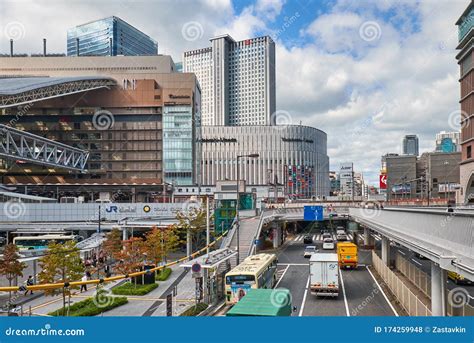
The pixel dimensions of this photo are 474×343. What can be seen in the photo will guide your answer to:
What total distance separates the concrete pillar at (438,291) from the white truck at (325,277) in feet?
29.6

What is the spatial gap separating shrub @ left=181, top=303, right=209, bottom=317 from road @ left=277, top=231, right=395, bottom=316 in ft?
17.4

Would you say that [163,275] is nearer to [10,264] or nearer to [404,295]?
[10,264]

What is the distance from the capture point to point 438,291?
19.3 m

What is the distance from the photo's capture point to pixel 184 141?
9881 cm

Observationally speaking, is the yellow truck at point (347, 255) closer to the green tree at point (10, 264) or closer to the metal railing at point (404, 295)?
the metal railing at point (404, 295)

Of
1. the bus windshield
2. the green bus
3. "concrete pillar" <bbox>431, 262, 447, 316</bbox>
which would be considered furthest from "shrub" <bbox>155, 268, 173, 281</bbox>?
"concrete pillar" <bbox>431, 262, 447, 316</bbox>

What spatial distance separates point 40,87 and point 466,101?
7440cm

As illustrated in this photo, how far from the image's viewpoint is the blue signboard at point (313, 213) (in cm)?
5625

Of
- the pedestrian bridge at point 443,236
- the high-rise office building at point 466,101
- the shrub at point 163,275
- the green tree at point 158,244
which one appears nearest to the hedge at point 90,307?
the green tree at point 158,244

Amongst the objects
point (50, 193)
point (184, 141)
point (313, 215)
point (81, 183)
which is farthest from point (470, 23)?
point (50, 193)

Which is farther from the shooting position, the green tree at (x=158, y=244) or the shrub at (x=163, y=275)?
the green tree at (x=158, y=244)

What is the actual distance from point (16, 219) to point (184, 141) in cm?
4825

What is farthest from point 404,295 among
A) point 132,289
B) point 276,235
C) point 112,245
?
point 276,235

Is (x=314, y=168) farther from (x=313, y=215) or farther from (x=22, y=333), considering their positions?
(x=22, y=333)
